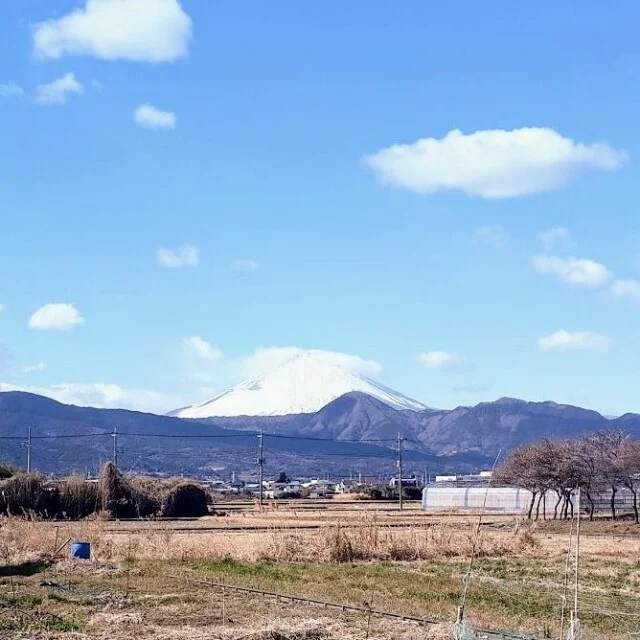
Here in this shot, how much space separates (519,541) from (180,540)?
36.6 feet

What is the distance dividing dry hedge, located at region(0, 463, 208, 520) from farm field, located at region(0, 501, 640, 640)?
22316mm

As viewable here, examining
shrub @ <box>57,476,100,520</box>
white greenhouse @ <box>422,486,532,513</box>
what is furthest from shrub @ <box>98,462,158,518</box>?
white greenhouse @ <box>422,486,532,513</box>

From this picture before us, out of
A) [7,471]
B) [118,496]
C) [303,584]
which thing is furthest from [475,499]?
[303,584]

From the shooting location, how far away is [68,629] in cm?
1677

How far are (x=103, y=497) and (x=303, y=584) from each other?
37.4 meters

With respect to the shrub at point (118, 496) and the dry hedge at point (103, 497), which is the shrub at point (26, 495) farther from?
Answer: the shrub at point (118, 496)

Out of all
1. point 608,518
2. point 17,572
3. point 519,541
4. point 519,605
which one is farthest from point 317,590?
point 608,518

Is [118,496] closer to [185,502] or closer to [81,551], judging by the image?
[185,502]

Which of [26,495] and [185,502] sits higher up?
[26,495]

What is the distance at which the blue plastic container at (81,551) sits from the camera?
27.8 metres

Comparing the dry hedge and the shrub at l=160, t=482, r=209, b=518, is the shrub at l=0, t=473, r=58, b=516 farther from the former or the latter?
the shrub at l=160, t=482, r=209, b=518

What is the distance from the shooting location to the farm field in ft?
57.1

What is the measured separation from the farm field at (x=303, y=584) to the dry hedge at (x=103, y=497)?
22.3 metres

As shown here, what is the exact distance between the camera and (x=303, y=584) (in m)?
23.7
